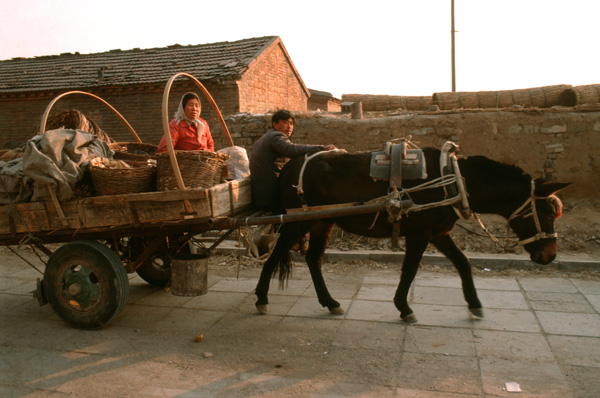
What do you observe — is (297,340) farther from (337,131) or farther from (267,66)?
(267,66)

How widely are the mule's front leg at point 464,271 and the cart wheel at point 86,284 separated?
304cm

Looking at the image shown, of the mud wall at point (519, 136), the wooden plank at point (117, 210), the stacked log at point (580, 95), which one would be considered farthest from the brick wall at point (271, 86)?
the wooden plank at point (117, 210)

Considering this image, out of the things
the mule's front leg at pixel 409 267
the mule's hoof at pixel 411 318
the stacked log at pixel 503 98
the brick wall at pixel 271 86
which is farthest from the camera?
the brick wall at pixel 271 86

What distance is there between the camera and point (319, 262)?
5316mm

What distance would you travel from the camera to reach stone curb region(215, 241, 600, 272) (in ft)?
21.6

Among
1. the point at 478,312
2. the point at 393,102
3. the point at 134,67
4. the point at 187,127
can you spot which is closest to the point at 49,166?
the point at 187,127

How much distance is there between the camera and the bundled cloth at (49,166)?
4.32 meters

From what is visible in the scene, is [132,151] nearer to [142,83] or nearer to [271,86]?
[142,83]

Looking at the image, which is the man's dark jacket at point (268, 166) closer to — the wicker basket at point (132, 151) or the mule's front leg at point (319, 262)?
the mule's front leg at point (319, 262)

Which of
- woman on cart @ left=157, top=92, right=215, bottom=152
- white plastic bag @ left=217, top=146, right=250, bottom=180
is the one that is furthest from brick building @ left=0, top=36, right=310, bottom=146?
woman on cart @ left=157, top=92, right=215, bottom=152

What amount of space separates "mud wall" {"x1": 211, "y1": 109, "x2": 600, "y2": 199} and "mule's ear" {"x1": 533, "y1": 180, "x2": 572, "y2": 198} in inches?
167

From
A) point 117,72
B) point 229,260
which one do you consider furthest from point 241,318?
point 117,72

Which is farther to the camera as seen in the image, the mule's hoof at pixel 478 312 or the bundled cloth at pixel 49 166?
the mule's hoof at pixel 478 312

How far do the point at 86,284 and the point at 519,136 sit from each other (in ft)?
23.4
